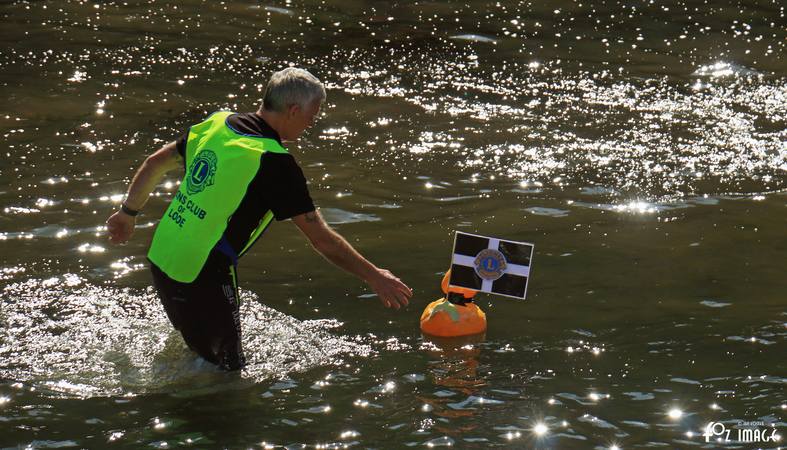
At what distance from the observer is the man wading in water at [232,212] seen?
18.8 ft

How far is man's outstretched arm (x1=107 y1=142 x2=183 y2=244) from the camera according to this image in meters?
6.16

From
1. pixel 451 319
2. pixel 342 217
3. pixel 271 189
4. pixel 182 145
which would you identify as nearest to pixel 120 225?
pixel 182 145

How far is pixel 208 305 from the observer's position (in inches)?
235

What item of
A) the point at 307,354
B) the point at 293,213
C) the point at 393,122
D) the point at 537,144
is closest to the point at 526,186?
the point at 537,144

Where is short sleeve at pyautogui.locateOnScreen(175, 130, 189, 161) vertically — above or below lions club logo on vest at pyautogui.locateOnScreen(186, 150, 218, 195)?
above

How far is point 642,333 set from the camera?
7020 millimetres

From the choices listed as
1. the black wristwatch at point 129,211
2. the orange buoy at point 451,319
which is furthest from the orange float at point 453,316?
the black wristwatch at point 129,211

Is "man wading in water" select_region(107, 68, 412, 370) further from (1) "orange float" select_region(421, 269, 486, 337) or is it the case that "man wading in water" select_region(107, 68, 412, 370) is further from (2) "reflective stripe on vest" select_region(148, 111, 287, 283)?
(1) "orange float" select_region(421, 269, 486, 337)

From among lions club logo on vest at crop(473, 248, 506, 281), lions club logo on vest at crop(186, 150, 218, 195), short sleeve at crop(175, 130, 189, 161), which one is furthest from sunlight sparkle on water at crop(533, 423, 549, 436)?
short sleeve at crop(175, 130, 189, 161)

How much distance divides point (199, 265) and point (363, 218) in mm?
3223

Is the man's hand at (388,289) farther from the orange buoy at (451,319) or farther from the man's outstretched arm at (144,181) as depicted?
the man's outstretched arm at (144,181)

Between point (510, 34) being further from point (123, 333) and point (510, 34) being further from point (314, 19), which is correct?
point (123, 333)

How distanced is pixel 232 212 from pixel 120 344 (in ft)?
4.59

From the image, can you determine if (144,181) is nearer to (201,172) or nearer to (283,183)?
(201,172)
